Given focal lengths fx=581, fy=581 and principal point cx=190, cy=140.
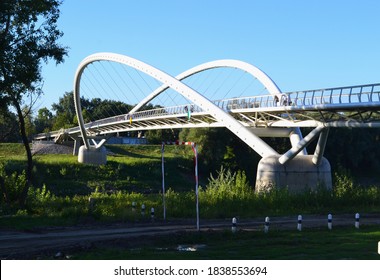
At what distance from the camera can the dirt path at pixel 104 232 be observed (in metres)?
15.4

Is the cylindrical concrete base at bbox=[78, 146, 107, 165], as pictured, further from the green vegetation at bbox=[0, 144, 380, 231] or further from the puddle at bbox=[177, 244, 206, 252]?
the puddle at bbox=[177, 244, 206, 252]

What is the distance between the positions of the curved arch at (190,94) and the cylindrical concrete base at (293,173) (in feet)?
4.74

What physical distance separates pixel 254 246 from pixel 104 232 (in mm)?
7000

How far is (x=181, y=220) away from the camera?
81.4 feet

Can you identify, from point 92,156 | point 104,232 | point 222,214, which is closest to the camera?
point 104,232

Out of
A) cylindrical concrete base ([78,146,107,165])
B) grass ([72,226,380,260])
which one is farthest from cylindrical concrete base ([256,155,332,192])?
cylindrical concrete base ([78,146,107,165])

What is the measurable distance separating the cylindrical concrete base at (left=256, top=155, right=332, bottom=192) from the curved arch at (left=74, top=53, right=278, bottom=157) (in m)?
1.45

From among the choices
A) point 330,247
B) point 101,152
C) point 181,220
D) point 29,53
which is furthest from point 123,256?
point 101,152

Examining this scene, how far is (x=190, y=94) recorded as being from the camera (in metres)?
51.8

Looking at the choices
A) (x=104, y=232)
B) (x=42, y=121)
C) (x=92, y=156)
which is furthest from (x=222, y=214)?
(x=42, y=121)

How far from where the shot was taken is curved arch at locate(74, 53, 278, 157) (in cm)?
4453

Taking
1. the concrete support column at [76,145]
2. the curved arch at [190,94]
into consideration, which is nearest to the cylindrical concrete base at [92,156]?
the curved arch at [190,94]

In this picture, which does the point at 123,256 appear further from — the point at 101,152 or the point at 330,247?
the point at 101,152

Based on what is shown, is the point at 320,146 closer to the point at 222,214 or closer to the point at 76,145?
the point at 222,214
